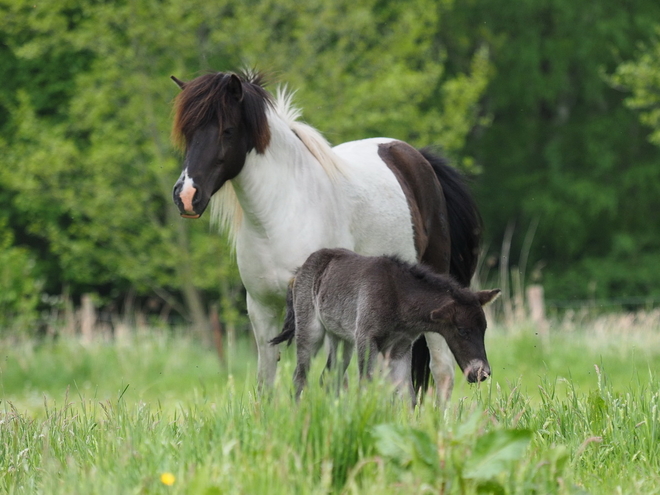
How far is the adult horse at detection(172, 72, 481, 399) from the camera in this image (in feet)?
17.8

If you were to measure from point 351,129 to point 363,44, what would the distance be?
196cm

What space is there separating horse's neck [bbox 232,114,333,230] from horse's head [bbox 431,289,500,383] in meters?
1.23

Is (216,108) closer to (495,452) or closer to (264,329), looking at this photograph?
(264,329)

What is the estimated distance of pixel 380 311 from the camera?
16.5 ft

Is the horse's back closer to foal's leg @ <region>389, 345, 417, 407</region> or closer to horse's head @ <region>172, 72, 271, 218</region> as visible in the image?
horse's head @ <region>172, 72, 271, 218</region>

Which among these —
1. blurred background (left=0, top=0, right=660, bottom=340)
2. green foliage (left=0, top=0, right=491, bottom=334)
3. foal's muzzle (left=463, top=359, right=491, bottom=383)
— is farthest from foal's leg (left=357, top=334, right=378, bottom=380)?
green foliage (left=0, top=0, right=491, bottom=334)

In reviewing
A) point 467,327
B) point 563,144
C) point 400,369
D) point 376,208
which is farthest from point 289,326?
point 563,144

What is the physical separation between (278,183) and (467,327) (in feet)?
4.97

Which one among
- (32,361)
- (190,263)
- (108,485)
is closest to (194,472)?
(108,485)

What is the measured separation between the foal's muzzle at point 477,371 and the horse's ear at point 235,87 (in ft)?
6.46

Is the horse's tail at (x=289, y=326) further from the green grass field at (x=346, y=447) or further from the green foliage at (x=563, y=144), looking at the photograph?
the green foliage at (x=563, y=144)

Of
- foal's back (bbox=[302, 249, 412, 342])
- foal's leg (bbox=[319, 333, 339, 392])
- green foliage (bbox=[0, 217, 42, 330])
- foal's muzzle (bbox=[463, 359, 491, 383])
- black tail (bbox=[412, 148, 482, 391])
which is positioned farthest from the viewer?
green foliage (bbox=[0, 217, 42, 330])

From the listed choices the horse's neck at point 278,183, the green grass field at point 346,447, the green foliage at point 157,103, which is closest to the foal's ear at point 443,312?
the green grass field at point 346,447

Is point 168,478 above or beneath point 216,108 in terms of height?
beneath
